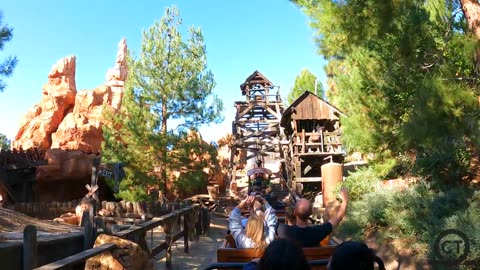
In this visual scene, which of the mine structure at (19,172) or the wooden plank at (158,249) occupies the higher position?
the mine structure at (19,172)

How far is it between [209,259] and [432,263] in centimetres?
487

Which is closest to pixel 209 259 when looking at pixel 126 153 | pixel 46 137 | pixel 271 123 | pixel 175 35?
pixel 126 153

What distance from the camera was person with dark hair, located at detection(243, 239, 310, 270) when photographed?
1.73 metres

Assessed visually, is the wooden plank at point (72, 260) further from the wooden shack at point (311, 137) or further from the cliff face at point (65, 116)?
the cliff face at point (65, 116)

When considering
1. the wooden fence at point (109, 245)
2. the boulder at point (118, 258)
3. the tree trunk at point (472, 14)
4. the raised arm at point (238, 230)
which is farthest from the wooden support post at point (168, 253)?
the tree trunk at point (472, 14)

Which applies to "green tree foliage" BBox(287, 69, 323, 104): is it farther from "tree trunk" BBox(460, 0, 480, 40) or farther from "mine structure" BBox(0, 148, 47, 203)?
"tree trunk" BBox(460, 0, 480, 40)

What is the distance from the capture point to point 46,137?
33.5m

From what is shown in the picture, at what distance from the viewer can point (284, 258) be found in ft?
5.70

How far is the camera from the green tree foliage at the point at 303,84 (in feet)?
122

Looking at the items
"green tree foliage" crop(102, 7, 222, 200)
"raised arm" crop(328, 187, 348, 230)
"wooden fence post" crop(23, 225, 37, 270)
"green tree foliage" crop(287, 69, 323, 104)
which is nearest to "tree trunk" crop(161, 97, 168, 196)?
"green tree foliage" crop(102, 7, 222, 200)

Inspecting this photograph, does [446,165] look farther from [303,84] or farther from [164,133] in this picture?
[303,84]

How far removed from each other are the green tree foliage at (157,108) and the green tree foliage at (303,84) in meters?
20.4

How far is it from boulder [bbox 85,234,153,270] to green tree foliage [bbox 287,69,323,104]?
32587 millimetres

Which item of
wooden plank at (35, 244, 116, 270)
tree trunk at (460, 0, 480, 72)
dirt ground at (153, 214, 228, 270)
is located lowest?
dirt ground at (153, 214, 228, 270)
